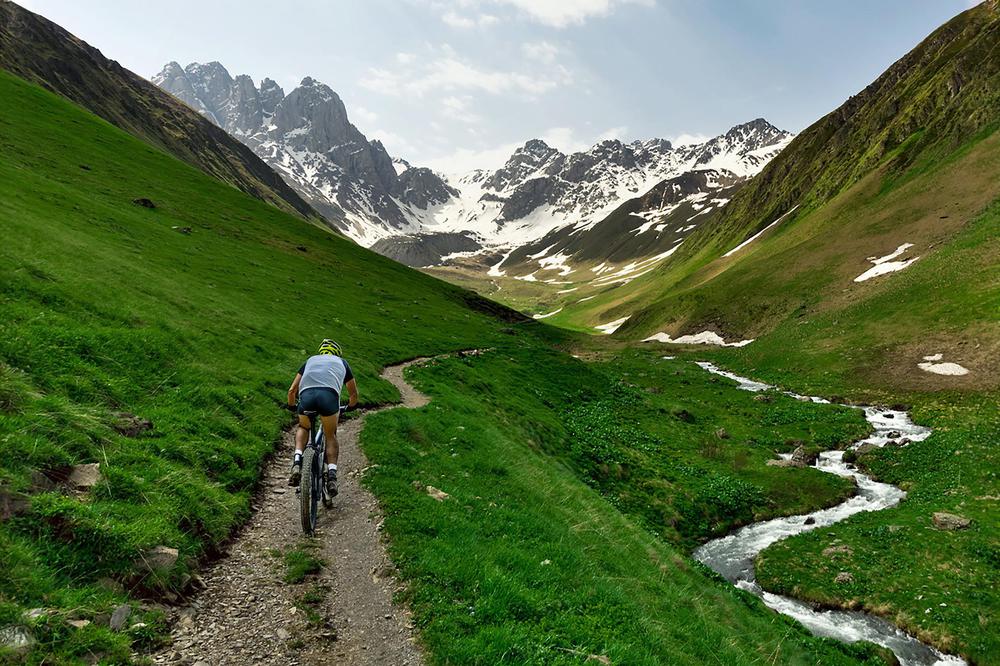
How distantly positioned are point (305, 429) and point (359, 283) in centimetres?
6826

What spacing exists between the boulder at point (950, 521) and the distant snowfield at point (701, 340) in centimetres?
5252

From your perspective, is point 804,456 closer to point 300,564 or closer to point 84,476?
point 300,564

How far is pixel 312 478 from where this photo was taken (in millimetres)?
11844

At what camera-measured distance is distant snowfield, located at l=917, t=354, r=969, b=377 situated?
139ft

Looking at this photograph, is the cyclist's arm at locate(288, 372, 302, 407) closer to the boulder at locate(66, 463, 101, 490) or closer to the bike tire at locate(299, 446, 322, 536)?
the bike tire at locate(299, 446, 322, 536)

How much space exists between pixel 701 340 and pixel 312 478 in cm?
8229

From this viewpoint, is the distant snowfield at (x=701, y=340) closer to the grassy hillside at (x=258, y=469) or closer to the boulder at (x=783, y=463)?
the grassy hillside at (x=258, y=469)

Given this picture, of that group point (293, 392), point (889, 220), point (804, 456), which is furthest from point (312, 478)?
point (889, 220)

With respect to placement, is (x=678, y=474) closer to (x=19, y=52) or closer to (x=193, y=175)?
(x=193, y=175)

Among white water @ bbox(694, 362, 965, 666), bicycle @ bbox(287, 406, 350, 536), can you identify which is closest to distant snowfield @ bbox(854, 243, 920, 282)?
white water @ bbox(694, 362, 965, 666)

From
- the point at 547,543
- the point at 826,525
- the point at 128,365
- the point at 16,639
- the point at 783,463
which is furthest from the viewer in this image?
the point at 783,463

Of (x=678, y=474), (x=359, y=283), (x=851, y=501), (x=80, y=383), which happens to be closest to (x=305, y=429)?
(x=80, y=383)

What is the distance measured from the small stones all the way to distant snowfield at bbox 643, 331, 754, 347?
3096 inches

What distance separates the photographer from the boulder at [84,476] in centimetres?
941
